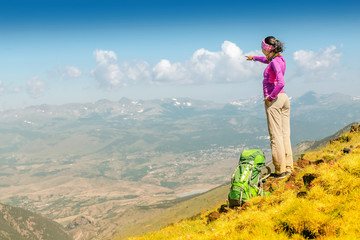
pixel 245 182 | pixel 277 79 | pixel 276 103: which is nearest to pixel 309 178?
pixel 245 182

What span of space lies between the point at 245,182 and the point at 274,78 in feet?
15.7

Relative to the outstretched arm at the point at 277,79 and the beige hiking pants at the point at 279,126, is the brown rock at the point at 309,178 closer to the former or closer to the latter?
the beige hiking pants at the point at 279,126

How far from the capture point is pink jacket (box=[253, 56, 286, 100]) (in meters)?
10.5

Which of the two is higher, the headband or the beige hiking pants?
the headband

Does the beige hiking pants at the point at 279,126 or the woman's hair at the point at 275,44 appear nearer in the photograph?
the beige hiking pants at the point at 279,126

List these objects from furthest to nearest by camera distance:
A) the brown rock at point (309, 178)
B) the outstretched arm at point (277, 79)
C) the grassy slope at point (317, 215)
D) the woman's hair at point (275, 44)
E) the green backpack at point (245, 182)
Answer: the woman's hair at point (275, 44)
the outstretched arm at point (277, 79)
the green backpack at point (245, 182)
the brown rock at point (309, 178)
the grassy slope at point (317, 215)

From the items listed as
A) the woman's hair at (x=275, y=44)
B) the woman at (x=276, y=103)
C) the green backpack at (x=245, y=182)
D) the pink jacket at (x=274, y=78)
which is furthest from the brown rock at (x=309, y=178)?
the woman's hair at (x=275, y=44)

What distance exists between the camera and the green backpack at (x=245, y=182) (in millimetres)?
10280

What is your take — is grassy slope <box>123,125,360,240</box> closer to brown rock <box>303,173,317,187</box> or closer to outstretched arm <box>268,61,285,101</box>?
brown rock <box>303,173,317,187</box>

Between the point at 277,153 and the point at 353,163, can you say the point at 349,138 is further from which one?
the point at 353,163

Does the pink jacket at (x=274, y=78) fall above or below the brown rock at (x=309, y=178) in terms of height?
above

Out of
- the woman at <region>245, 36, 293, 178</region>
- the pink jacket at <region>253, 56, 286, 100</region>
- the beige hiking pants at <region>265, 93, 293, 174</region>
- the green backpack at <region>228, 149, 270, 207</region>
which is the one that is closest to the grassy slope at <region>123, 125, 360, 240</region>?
the green backpack at <region>228, 149, 270, 207</region>

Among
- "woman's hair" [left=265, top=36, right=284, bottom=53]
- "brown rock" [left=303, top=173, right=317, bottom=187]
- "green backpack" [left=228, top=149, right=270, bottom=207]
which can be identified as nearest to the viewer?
"brown rock" [left=303, top=173, right=317, bottom=187]

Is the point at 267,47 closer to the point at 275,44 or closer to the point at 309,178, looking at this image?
the point at 275,44
